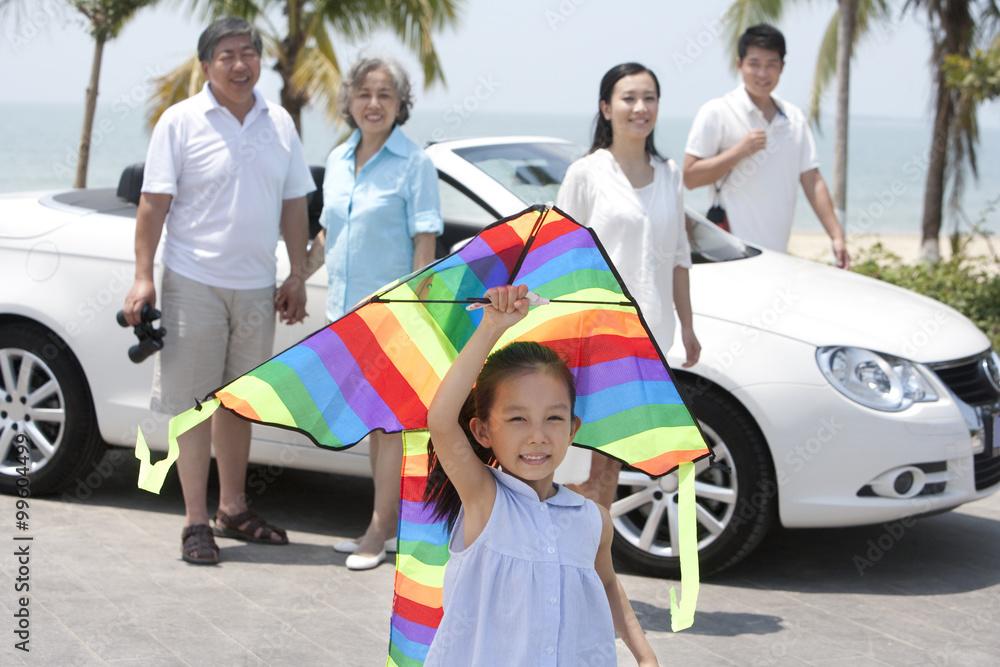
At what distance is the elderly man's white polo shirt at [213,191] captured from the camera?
14.3 ft

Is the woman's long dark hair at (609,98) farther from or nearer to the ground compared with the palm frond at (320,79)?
nearer to the ground

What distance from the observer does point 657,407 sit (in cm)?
244

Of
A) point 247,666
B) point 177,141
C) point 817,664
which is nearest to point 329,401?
point 247,666

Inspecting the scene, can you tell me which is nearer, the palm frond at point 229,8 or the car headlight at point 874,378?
the car headlight at point 874,378

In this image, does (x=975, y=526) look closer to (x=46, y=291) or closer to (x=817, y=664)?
(x=817, y=664)

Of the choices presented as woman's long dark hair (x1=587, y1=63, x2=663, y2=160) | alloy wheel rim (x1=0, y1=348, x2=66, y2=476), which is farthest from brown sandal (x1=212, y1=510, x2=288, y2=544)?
woman's long dark hair (x1=587, y1=63, x2=663, y2=160)

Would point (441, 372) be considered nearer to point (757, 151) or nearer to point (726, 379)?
point (726, 379)

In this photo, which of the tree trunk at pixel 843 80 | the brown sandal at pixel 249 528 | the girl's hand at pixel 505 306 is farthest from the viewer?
the tree trunk at pixel 843 80

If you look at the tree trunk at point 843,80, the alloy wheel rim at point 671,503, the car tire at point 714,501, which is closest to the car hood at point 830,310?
the car tire at point 714,501

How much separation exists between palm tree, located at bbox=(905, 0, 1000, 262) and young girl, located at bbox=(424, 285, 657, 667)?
12405 millimetres

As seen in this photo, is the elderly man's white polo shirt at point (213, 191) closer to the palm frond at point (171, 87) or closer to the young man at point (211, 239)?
the young man at point (211, 239)

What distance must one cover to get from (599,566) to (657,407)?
368 millimetres

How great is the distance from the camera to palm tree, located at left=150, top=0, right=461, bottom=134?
1600 cm

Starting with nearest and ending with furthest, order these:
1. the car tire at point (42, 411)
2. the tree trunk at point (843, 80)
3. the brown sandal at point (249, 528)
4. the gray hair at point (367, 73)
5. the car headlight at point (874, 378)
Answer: the car headlight at point (874, 378)
the gray hair at point (367, 73)
the brown sandal at point (249, 528)
the car tire at point (42, 411)
the tree trunk at point (843, 80)
